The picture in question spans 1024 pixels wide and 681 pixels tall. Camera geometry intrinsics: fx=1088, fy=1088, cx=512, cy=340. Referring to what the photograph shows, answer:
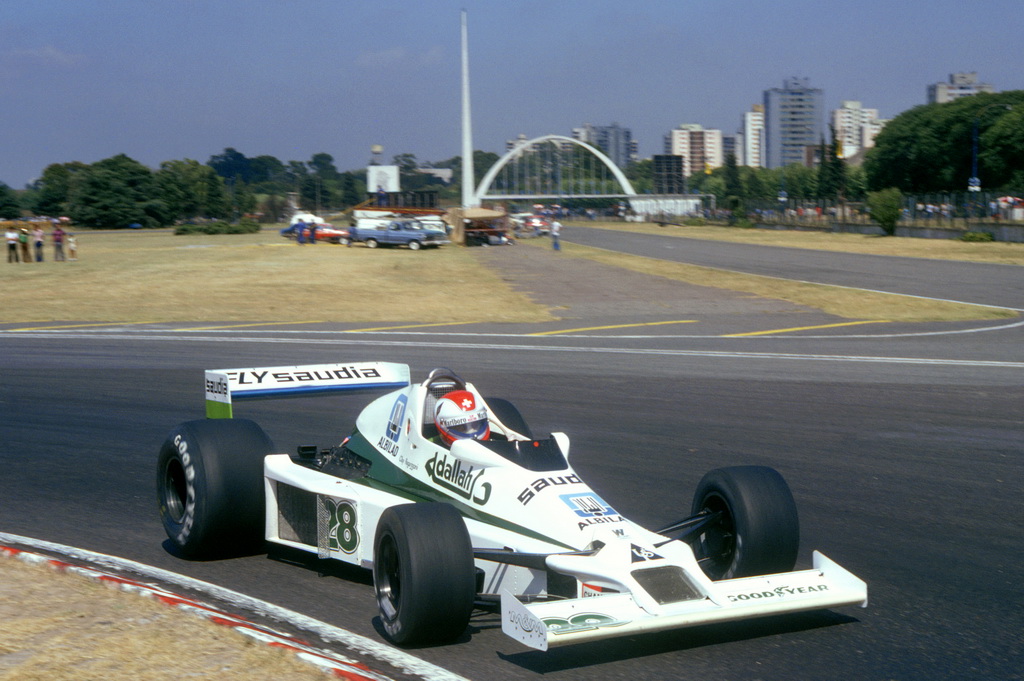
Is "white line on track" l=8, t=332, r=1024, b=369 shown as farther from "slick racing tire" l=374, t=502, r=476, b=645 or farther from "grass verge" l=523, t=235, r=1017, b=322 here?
"slick racing tire" l=374, t=502, r=476, b=645

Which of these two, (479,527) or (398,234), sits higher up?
(398,234)

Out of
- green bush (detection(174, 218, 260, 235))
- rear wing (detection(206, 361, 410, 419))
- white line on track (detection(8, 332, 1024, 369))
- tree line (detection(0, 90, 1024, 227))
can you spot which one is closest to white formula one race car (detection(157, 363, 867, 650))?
rear wing (detection(206, 361, 410, 419))

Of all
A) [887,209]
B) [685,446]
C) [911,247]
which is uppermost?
[887,209]

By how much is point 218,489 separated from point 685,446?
180 inches

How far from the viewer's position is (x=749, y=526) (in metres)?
5.65

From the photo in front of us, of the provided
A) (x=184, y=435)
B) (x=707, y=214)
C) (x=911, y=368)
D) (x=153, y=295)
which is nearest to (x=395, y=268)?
(x=153, y=295)

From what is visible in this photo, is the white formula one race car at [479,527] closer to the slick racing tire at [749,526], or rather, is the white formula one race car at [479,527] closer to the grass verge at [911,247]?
the slick racing tire at [749,526]

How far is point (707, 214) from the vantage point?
143625 millimetres

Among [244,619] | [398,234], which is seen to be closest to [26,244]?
[398,234]

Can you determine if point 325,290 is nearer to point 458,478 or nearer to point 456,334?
point 456,334

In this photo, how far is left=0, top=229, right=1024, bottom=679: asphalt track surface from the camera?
5.24 meters

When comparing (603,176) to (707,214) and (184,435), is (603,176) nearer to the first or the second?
(707,214)

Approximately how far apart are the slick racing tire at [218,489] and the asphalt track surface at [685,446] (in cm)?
18

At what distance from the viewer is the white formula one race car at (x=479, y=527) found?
16.3 feet
